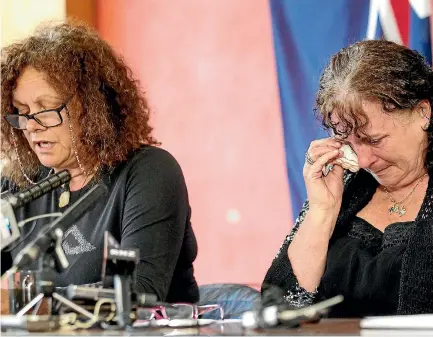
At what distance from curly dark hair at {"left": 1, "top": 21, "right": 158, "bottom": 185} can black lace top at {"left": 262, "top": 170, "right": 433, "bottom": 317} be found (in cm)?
59

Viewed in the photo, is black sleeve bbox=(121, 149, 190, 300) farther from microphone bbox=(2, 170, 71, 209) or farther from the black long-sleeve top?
microphone bbox=(2, 170, 71, 209)

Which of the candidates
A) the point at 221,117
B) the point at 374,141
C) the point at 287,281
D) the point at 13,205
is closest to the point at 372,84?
the point at 374,141

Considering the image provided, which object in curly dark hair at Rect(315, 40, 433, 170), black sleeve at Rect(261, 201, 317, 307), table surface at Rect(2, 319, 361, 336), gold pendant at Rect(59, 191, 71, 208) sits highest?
curly dark hair at Rect(315, 40, 433, 170)

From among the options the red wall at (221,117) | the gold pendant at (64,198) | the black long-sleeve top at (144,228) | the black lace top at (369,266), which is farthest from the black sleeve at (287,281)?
the red wall at (221,117)

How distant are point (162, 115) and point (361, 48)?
5.02 ft

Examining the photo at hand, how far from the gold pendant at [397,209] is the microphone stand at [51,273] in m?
1.12

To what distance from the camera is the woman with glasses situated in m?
2.20

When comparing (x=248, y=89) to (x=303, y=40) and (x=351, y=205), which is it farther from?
(x=351, y=205)

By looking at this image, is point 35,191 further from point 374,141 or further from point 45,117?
point 374,141

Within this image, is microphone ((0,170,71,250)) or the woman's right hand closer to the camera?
microphone ((0,170,71,250))

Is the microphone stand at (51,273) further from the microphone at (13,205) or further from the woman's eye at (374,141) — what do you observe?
the woman's eye at (374,141)

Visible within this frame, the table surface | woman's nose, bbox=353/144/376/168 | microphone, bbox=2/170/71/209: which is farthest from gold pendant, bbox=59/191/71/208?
the table surface

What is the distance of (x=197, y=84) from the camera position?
358 centimetres

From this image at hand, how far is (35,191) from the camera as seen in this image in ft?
5.18
